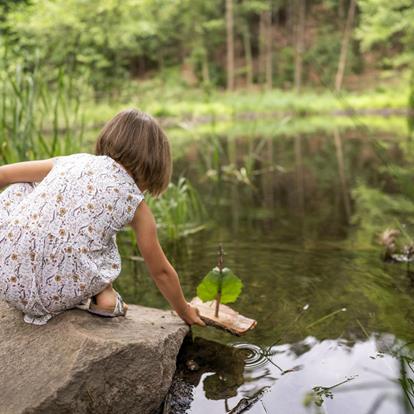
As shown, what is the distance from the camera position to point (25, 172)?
1662mm

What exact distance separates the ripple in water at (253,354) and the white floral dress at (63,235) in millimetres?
563

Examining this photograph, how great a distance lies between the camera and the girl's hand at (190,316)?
171 cm

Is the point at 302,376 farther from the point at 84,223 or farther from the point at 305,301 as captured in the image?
the point at 84,223

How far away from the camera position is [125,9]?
1675 centimetres

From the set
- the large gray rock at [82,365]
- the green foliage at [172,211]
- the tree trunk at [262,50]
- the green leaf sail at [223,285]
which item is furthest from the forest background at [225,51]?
the large gray rock at [82,365]

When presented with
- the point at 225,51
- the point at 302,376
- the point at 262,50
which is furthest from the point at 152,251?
the point at 225,51

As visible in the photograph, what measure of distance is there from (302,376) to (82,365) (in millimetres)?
703

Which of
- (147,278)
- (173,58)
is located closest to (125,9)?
(173,58)

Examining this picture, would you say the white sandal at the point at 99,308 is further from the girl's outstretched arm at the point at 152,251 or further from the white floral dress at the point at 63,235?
the girl's outstretched arm at the point at 152,251

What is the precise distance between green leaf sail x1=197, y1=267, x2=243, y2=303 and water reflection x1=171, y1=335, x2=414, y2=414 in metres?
0.18

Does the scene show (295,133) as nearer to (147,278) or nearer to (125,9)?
(125,9)

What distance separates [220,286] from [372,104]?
53.3 feet

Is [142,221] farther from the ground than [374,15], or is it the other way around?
[142,221]

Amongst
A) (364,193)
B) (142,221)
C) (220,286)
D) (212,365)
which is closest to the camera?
(142,221)
